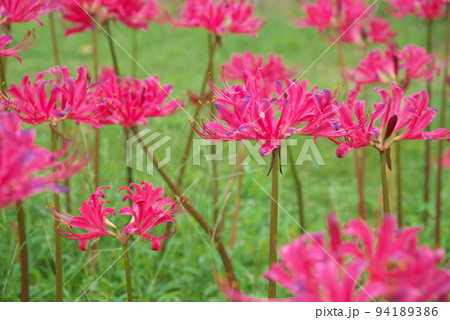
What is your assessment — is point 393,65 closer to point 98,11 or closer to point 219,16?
point 219,16

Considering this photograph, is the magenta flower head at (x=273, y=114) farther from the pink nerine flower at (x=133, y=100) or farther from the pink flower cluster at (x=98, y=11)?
the pink flower cluster at (x=98, y=11)

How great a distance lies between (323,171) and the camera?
4.43m

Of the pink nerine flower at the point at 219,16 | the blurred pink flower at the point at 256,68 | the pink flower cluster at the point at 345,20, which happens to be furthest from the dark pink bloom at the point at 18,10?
the pink flower cluster at the point at 345,20

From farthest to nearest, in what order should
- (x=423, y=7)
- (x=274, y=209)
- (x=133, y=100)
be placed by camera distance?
(x=423, y=7)
(x=133, y=100)
(x=274, y=209)

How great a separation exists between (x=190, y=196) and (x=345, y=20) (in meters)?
1.39

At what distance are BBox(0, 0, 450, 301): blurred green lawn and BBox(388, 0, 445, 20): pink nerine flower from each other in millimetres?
1029

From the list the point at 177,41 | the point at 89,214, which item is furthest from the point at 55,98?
the point at 177,41

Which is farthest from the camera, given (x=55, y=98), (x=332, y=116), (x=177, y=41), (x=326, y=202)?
(x=177, y=41)

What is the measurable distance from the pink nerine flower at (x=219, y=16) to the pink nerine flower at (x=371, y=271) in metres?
1.81

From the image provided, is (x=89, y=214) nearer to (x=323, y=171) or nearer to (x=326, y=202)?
(x=326, y=202)

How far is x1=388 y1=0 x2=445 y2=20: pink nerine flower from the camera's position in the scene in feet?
9.60

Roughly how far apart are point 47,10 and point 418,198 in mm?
2825

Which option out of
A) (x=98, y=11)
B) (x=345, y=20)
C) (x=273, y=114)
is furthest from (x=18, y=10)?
(x=345, y=20)

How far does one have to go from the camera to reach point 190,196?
259cm
